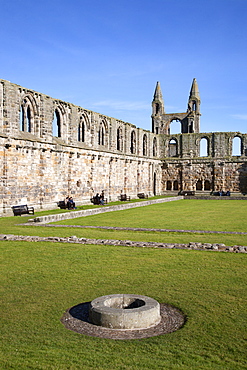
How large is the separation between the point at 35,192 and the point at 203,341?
1752cm

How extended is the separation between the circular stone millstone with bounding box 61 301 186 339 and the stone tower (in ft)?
132

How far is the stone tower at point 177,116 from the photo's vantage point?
147 feet

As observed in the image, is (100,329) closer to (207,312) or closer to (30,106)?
(207,312)

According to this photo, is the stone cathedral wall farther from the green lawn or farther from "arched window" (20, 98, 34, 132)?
the green lawn

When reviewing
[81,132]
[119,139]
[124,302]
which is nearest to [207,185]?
[119,139]

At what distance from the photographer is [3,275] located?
7.64 m

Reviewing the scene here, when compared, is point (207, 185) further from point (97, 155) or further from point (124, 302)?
point (124, 302)

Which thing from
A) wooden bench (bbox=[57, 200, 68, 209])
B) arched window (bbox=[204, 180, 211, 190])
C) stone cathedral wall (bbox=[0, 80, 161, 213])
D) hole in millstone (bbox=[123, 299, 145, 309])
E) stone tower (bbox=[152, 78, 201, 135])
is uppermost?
stone tower (bbox=[152, 78, 201, 135])

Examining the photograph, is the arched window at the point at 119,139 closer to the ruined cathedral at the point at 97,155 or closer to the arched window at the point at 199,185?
the ruined cathedral at the point at 97,155

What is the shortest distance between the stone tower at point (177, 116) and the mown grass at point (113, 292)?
36164mm

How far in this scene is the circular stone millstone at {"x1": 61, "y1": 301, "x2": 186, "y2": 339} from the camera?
4949 mm

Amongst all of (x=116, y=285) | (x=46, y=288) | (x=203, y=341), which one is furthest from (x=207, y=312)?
(x=46, y=288)

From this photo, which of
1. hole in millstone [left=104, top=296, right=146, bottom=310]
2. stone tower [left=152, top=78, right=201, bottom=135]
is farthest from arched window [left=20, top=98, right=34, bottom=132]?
stone tower [left=152, top=78, right=201, bottom=135]

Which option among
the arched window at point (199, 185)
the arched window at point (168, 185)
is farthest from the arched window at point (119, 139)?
the arched window at point (199, 185)
